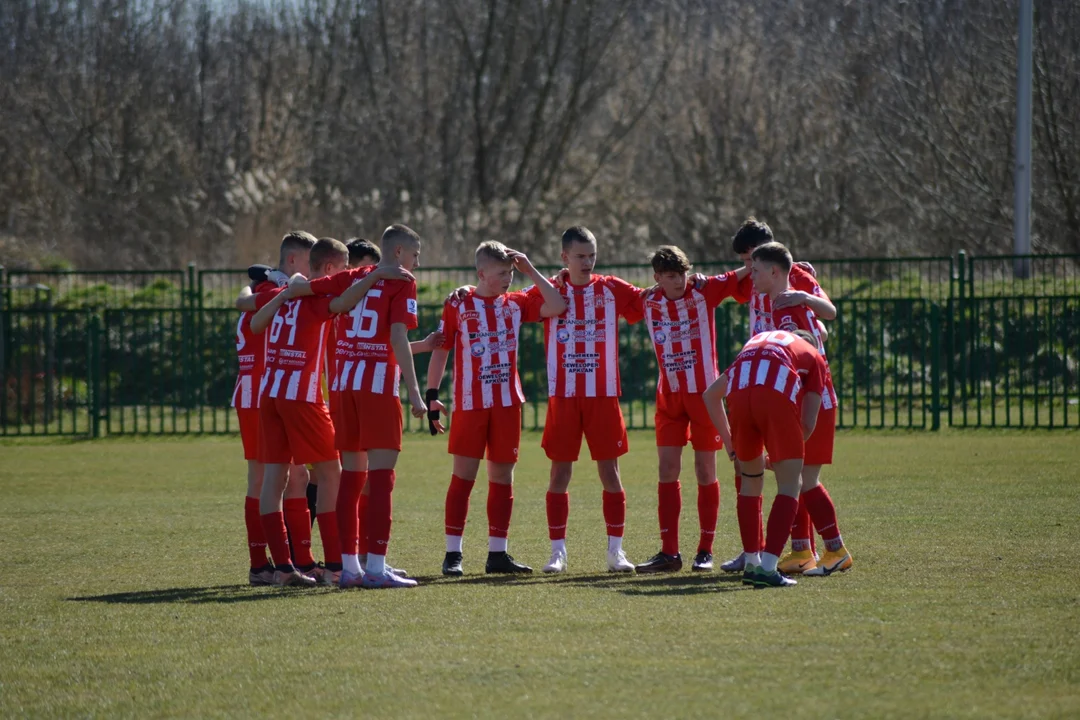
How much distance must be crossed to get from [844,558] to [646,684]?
2.59m

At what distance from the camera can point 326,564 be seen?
6965mm

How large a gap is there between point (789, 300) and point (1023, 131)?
50.3 feet

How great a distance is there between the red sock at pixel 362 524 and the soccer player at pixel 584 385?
3.39ft

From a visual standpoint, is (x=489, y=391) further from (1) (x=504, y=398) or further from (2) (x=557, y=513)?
(2) (x=557, y=513)

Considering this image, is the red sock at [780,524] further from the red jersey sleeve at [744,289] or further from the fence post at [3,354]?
the fence post at [3,354]

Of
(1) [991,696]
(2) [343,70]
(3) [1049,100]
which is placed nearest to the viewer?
(1) [991,696]

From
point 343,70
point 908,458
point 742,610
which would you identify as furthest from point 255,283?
point 343,70

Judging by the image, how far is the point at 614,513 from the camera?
7176 mm

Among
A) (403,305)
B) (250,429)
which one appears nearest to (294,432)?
(250,429)

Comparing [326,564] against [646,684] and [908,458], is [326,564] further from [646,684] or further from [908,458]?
[908,458]

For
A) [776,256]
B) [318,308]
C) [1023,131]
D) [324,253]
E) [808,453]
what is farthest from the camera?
[1023,131]

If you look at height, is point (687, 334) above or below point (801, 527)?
above

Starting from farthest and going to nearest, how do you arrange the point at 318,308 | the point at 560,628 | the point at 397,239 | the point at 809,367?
the point at 318,308
the point at 397,239
the point at 809,367
the point at 560,628

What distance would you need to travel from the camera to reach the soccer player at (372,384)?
6.60 m
